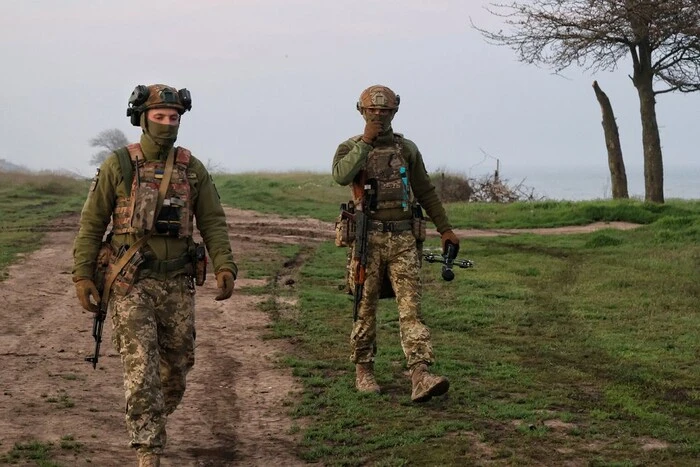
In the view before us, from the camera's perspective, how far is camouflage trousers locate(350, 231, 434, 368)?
810 cm

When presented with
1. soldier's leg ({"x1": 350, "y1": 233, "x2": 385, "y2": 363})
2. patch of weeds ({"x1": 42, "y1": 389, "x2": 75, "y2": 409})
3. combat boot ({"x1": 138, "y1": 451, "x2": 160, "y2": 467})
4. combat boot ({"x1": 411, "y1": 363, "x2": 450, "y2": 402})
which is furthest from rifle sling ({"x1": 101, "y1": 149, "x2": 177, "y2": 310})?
combat boot ({"x1": 411, "y1": 363, "x2": 450, "y2": 402})

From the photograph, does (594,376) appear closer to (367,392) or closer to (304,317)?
(367,392)

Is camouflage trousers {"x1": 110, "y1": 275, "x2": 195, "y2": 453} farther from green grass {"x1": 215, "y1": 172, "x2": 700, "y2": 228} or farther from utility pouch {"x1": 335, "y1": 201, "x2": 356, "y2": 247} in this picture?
green grass {"x1": 215, "y1": 172, "x2": 700, "y2": 228}

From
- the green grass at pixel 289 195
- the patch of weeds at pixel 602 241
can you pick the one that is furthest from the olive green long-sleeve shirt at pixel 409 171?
the green grass at pixel 289 195

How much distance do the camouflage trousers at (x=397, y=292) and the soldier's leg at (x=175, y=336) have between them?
6.77 feet

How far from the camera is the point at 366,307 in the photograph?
8375 millimetres

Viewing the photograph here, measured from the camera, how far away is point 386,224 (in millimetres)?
8219

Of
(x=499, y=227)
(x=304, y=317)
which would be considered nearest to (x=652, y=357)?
(x=304, y=317)

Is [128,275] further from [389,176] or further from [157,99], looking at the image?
[389,176]

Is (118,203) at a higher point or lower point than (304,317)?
higher

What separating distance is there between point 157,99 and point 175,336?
1275 millimetres

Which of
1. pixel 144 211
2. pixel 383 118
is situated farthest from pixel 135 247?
pixel 383 118

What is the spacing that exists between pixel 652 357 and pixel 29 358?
16.5ft

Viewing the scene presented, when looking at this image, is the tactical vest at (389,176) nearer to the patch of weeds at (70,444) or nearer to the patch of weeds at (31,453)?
the patch of weeds at (70,444)
